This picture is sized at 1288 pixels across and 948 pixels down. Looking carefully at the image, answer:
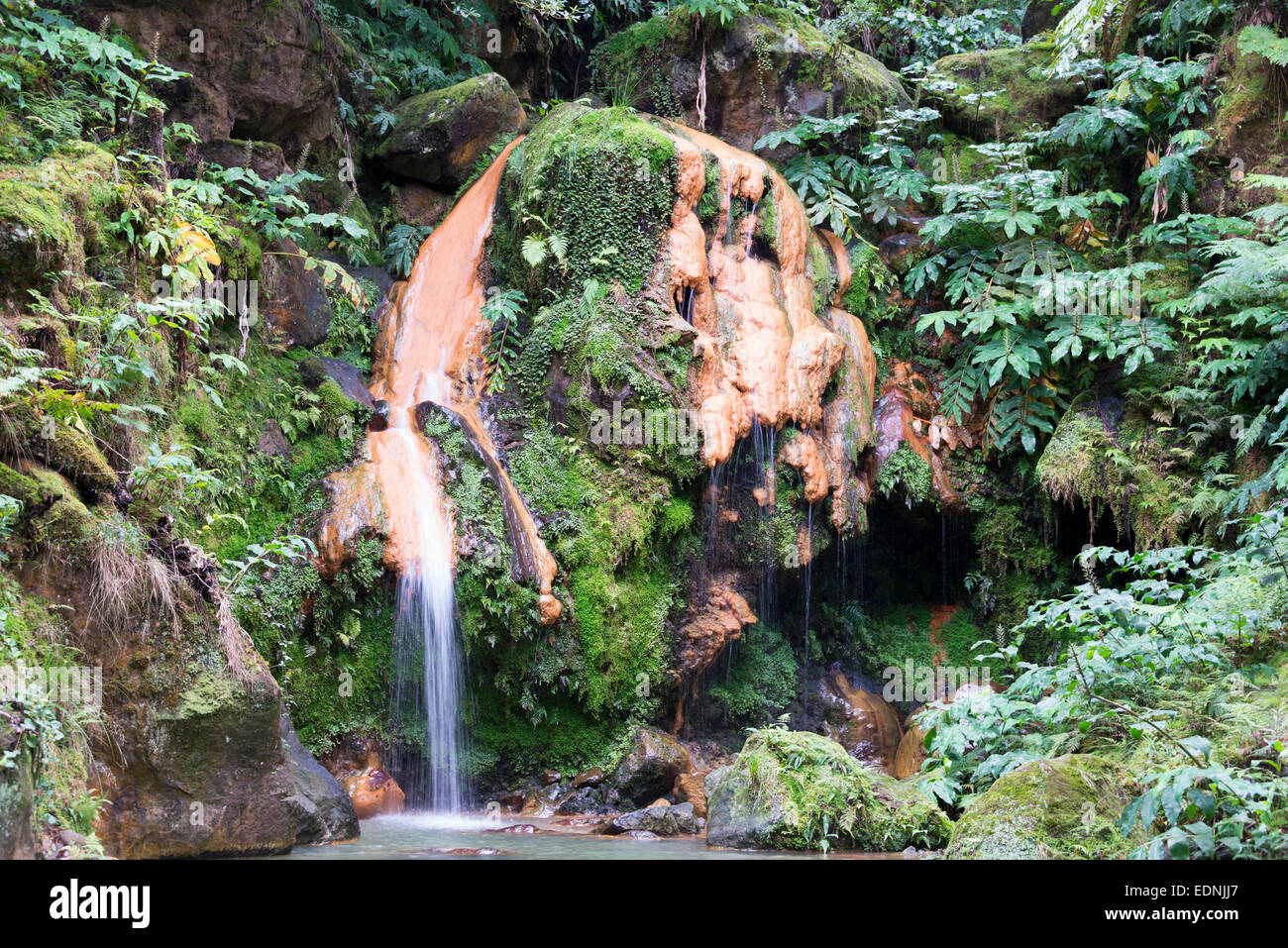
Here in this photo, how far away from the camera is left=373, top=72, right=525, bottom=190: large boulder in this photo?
41.0 ft

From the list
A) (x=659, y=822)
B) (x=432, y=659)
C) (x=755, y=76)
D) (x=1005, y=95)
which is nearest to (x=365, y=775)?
(x=432, y=659)

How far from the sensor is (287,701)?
8.22 meters

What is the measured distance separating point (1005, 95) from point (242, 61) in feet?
33.2

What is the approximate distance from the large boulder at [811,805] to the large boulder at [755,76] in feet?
29.2

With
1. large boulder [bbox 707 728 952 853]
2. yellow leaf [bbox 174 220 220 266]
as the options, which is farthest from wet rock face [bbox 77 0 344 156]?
large boulder [bbox 707 728 952 853]

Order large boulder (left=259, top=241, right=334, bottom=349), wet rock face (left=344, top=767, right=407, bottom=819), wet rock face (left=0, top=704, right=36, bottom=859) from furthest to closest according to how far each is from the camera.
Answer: large boulder (left=259, top=241, right=334, bottom=349)
wet rock face (left=344, top=767, right=407, bottom=819)
wet rock face (left=0, top=704, right=36, bottom=859)

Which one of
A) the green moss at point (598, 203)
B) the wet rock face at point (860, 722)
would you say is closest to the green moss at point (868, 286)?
the green moss at point (598, 203)

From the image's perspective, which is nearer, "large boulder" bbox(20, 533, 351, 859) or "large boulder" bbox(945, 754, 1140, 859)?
"large boulder" bbox(945, 754, 1140, 859)

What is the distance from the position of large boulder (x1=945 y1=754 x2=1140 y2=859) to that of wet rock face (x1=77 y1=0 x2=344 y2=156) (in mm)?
10187

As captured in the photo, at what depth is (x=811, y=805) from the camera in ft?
22.1

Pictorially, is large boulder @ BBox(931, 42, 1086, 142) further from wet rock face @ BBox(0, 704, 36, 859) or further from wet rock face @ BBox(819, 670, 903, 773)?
wet rock face @ BBox(0, 704, 36, 859)

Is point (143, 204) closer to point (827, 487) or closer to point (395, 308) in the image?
point (395, 308)

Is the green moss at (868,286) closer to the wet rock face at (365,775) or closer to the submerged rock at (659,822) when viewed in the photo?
the submerged rock at (659,822)

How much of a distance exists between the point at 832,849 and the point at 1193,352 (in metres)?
7.17
